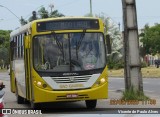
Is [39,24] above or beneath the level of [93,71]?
above

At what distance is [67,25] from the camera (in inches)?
639

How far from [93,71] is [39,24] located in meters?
2.22

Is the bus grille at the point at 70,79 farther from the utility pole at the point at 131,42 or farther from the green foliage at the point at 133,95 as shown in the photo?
the utility pole at the point at 131,42

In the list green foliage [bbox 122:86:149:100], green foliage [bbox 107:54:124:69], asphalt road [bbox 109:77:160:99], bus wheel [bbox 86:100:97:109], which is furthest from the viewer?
green foliage [bbox 107:54:124:69]

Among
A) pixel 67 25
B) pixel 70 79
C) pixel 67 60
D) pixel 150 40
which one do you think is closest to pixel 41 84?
pixel 70 79

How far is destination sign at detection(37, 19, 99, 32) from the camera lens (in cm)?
1616

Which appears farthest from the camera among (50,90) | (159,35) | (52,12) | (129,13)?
(159,35)

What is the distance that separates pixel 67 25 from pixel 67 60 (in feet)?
3.72

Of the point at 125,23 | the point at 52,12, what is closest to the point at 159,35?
the point at 52,12

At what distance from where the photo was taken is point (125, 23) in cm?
2005

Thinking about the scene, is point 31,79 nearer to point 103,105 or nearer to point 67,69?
point 67,69

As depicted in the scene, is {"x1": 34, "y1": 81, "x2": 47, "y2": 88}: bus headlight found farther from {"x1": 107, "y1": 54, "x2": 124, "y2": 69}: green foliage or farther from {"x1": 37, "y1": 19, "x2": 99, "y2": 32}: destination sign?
{"x1": 107, "y1": 54, "x2": 124, "y2": 69}: green foliage

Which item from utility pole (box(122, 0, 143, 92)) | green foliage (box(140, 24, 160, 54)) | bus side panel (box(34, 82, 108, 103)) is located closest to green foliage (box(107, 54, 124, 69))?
green foliage (box(140, 24, 160, 54))

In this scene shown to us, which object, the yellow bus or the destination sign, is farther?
the destination sign
